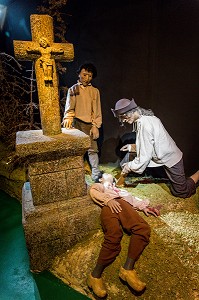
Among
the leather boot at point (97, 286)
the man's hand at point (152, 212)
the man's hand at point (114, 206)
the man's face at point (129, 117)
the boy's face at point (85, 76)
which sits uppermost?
the boy's face at point (85, 76)

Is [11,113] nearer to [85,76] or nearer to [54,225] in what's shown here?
[85,76]

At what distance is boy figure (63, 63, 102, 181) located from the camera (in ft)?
14.5

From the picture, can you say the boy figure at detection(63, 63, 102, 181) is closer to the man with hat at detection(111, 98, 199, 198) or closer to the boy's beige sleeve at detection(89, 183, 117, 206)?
the man with hat at detection(111, 98, 199, 198)

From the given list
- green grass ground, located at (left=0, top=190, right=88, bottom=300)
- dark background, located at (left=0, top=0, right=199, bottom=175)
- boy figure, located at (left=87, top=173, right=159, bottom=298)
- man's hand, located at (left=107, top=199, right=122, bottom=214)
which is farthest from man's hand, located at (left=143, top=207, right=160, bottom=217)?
dark background, located at (left=0, top=0, right=199, bottom=175)

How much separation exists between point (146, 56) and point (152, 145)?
7.08 feet

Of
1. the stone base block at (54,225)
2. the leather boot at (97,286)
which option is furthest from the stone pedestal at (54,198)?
the leather boot at (97,286)

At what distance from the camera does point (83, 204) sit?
3.02 meters

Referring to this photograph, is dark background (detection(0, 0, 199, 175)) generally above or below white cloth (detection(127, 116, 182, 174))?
above

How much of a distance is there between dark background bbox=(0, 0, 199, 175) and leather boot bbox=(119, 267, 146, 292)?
3019mm

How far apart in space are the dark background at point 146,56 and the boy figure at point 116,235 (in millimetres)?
2426

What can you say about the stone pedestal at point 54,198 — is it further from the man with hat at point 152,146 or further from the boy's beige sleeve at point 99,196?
the man with hat at point 152,146

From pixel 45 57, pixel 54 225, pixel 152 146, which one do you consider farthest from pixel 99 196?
pixel 45 57

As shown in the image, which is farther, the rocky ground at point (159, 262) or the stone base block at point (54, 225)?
the stone base block at point (54, 225)

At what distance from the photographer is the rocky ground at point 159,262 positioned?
2.44 meters
